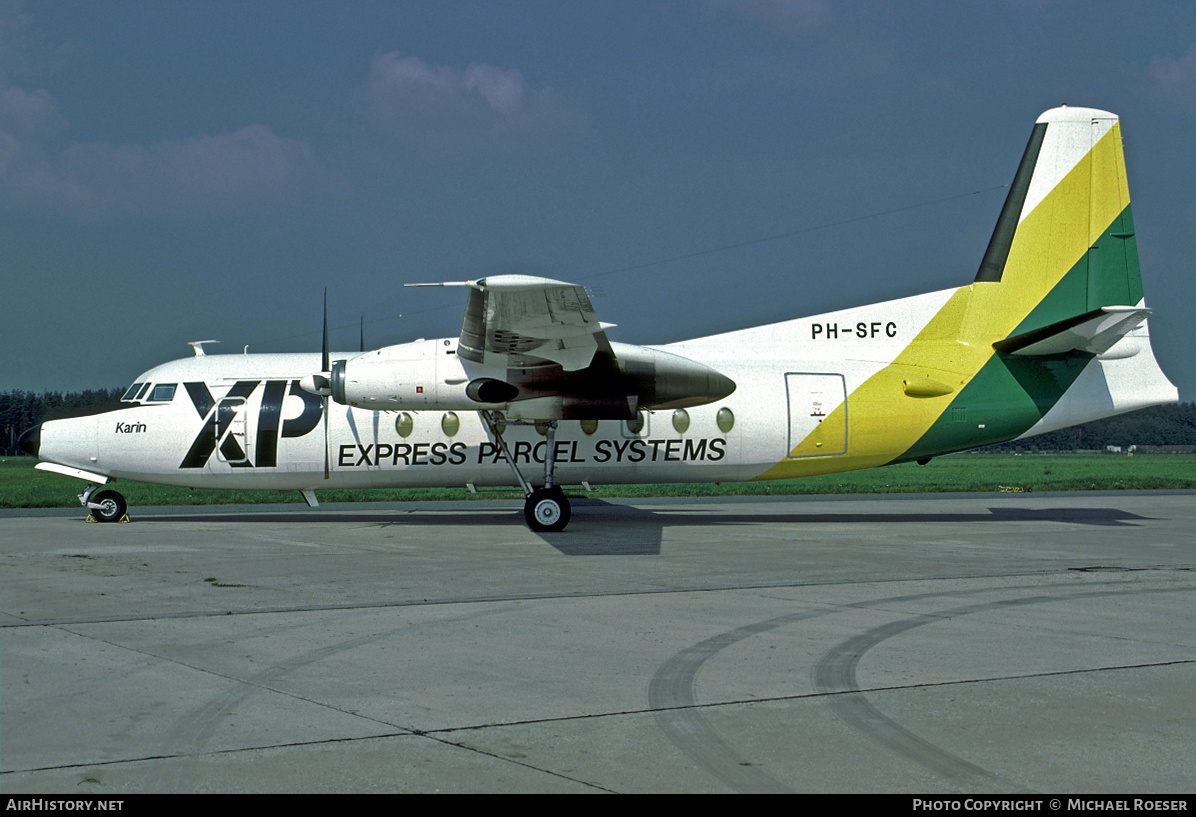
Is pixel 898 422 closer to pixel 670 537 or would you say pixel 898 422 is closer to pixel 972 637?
pixel 670 537

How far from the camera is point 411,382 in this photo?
17234 mm

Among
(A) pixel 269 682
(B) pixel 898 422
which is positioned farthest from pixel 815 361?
(A) pixel 269 682

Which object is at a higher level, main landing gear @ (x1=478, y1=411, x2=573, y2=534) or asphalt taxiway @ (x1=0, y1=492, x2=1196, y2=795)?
main landing gear @ (x1=478, y1=411, x2=573, y2=534)

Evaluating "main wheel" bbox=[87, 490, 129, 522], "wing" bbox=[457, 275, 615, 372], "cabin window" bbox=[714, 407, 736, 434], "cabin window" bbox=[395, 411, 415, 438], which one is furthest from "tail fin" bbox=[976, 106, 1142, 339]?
"main wheel" bbox=[87, 490, 129, 522]

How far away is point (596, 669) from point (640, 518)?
14.5m

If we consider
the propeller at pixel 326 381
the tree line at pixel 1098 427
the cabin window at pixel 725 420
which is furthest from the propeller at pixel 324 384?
the tree line at pixel 1098 427

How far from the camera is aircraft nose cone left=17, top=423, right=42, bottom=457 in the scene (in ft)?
65.3

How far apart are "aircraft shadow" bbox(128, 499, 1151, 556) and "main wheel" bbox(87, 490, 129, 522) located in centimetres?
63

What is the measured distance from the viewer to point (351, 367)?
17.3m

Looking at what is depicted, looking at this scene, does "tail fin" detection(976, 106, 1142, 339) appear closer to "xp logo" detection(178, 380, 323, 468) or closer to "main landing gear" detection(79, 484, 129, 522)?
"xp logo" detection(178, 380, 323, 468)

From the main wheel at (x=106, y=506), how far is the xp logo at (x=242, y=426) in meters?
1.88

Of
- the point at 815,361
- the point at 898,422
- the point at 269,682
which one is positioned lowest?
the point at 269,682

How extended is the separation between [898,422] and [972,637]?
36.4ft

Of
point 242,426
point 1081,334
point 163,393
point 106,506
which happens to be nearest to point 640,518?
point 242,426
